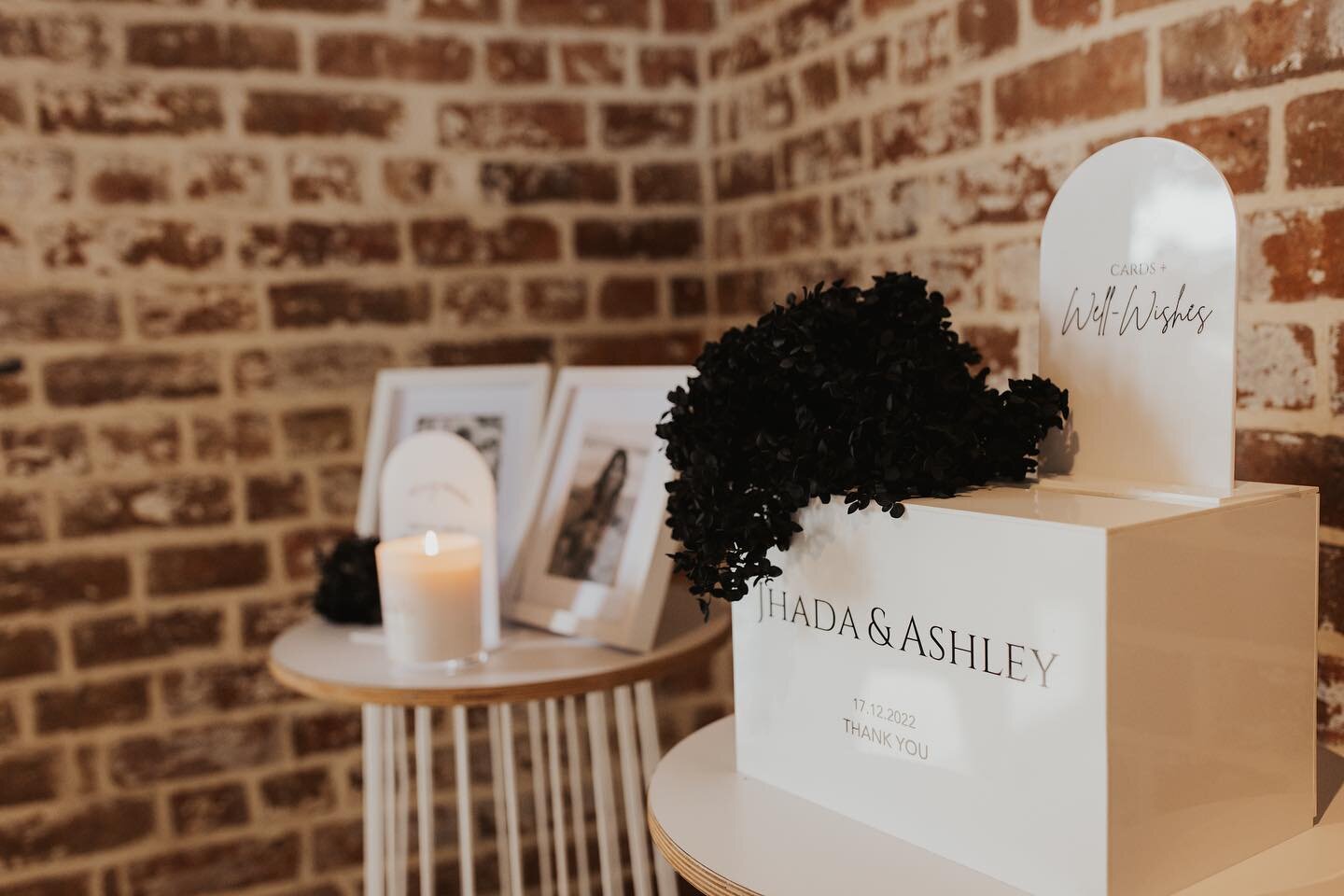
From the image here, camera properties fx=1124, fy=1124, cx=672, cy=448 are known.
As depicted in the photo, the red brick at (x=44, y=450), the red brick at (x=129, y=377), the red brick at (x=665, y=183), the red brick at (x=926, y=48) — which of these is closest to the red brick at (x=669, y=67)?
the red brick at (x=665, y=183)

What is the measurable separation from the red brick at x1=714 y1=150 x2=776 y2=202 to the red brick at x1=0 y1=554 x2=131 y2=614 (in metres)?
1.23

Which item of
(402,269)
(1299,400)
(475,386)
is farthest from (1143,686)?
(402,269)

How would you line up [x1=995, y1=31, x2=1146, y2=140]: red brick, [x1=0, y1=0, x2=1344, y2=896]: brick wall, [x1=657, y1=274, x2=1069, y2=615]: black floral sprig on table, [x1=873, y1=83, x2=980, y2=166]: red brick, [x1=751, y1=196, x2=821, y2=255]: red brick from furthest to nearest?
[x1=751, y1=196, x2=821, y2=255]: red brick → [x1=0, y1=0, x2=1344, y2=896]: brick wall → [x1=873, y1=83, x2=980, y2=166]: red brick → [x1=995, y1=31, x2=1146, y2=140]: red brick → [x1=657, y1=274, x2=1069, y2=615]: black floral sprig on table

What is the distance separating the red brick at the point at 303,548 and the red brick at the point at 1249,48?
1.45 metres

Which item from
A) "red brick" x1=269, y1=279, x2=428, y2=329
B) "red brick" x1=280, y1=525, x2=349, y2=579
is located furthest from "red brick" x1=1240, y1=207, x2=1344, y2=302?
"red brick" x1=280, y1=525, x2=349, y2=579

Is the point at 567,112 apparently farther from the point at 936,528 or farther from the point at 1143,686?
the point at 1143,686

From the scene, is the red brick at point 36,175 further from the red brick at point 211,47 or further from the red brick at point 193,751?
the red brick at point 193,751

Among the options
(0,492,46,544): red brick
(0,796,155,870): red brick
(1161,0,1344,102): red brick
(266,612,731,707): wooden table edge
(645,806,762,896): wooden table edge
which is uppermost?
(1161,0,1344,102): red brick

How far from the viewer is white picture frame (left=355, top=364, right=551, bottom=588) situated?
164 cm

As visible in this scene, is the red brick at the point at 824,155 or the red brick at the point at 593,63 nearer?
the red brick at the point at 824,155

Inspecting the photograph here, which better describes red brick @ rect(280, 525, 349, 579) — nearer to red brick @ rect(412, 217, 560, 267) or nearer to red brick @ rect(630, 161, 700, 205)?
red brick @ rect(412, 217, 560, 267)

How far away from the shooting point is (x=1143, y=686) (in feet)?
2.46

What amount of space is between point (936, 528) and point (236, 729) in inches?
58.9

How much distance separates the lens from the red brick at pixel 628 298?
2.09 meters
